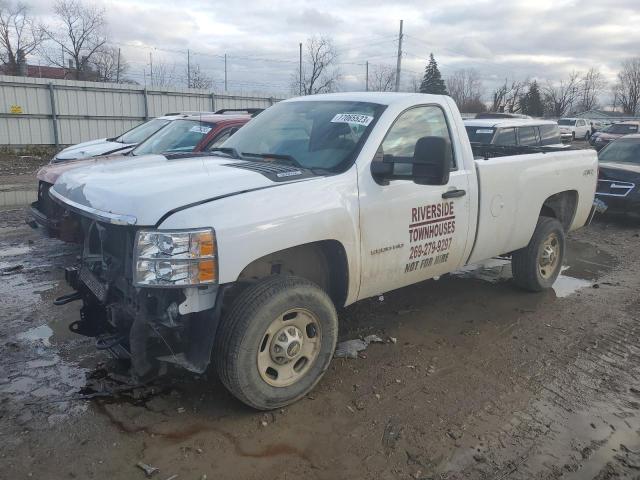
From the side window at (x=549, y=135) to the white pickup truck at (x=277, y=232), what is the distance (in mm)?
8500

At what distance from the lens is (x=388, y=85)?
49.7 meters

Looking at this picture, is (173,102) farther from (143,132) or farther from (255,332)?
(255,332)

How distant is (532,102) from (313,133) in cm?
7499

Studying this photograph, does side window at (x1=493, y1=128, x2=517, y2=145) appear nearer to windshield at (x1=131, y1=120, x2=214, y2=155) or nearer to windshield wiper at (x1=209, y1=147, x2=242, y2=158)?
windshield at (x1=131, y1=120, x2=214, y2=155)

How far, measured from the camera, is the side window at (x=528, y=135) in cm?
1193

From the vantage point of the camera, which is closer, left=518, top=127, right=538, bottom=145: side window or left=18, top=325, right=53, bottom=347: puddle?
left=18, top=325, right=53, bottom=347: puddle

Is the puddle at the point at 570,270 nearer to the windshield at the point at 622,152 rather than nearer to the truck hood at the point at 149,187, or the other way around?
the truck hood at the point at 149,187

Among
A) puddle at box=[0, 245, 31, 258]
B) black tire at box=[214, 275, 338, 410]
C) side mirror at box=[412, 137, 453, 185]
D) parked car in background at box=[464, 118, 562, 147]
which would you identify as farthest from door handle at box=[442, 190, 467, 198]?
parked car in background at box=[464, 118, 562, 147]

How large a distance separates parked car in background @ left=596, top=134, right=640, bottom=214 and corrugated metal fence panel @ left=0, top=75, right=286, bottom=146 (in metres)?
16.3

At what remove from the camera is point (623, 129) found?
26.7 m

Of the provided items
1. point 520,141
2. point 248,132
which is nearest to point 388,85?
point 520,141

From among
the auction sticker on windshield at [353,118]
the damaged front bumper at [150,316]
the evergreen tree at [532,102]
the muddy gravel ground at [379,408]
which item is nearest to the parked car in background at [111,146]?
the muddy gravel ground at [379,408]

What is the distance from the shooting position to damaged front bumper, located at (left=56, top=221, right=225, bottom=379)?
10.2ft

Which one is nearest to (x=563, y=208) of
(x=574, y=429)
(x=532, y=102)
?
(x=574, y=429)
